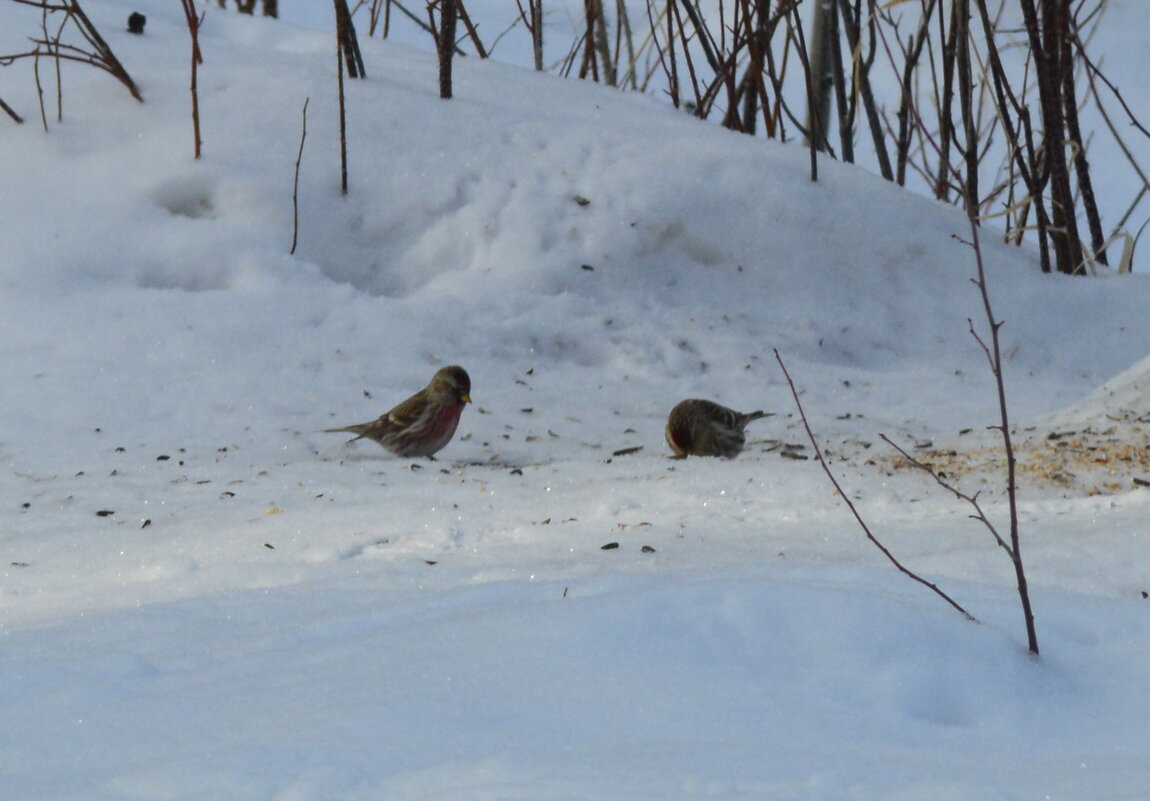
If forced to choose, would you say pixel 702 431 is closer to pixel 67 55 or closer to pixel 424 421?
pixel 424 421

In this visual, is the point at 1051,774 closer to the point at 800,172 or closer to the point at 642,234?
the point at 642,234

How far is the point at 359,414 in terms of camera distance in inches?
195

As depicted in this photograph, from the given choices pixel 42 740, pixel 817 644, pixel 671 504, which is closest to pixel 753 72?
pixel 671 504

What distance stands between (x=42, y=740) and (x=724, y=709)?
91cm

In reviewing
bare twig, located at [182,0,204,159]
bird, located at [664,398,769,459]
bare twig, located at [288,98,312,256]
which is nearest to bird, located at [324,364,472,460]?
bird, located at [664,398,769,459]

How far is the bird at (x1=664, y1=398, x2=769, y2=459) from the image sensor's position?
15.3 feet

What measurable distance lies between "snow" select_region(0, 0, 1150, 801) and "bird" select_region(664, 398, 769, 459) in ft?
0.67

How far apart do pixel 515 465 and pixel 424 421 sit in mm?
357

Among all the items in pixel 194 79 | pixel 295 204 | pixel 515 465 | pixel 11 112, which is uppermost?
pixel 194 79

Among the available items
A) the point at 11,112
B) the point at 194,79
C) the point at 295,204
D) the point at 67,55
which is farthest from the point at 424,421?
the point at 67,55

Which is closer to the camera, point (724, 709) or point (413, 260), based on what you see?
point (724, 709)

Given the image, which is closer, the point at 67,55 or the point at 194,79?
the point at 194,79

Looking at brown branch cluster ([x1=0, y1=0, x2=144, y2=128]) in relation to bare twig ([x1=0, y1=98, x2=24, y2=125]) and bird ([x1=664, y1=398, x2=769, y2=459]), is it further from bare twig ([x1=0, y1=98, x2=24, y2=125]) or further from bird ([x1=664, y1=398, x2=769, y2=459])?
bird ([x1=664, y1=398, x2=769, y2=459])

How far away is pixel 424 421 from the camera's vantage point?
4.62 metres
